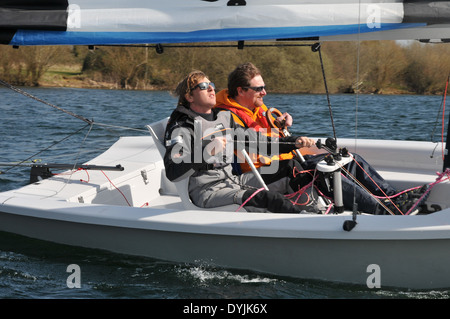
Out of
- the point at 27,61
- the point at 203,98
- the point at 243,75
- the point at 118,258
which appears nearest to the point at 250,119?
the point at 243,75

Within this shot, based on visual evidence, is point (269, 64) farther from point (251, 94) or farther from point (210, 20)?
point (210, 20)

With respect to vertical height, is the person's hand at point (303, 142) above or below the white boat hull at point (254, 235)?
above

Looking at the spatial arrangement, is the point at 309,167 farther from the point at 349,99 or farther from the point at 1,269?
the point at 349,99

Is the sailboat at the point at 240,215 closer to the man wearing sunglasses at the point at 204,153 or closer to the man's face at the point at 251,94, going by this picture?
the man wearing sunglasses at the point at 204,153

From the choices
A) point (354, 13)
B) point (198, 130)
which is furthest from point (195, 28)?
point (354, 13)

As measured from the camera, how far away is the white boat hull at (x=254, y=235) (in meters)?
2.92

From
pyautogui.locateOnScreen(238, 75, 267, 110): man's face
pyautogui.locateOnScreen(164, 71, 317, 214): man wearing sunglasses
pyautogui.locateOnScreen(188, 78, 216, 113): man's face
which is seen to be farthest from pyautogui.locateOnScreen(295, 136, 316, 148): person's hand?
pyautogui.locateOnScreen(188, 78, 216, 113): man's face

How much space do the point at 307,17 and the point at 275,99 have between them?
44.3 ft

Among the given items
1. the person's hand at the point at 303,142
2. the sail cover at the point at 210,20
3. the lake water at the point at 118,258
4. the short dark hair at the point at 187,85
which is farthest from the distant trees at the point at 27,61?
the person's hand at the point at 303,142

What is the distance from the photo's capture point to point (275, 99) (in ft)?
54.9

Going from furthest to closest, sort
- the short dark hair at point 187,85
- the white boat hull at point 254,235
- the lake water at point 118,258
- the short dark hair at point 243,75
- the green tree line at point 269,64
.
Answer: the green tree line at point 269,64, the short dark hair at point 243,75, the short dark hair at point 187,85, the lake water at point 118,258, the white boat hull at point 254,235

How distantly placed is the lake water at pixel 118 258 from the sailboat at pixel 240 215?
0.07 metres

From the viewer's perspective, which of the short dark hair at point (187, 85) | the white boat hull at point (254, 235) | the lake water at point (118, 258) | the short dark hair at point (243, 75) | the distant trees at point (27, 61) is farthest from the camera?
the distant trees at point (27, 61)

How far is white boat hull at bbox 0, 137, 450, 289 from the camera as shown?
9.59ft
